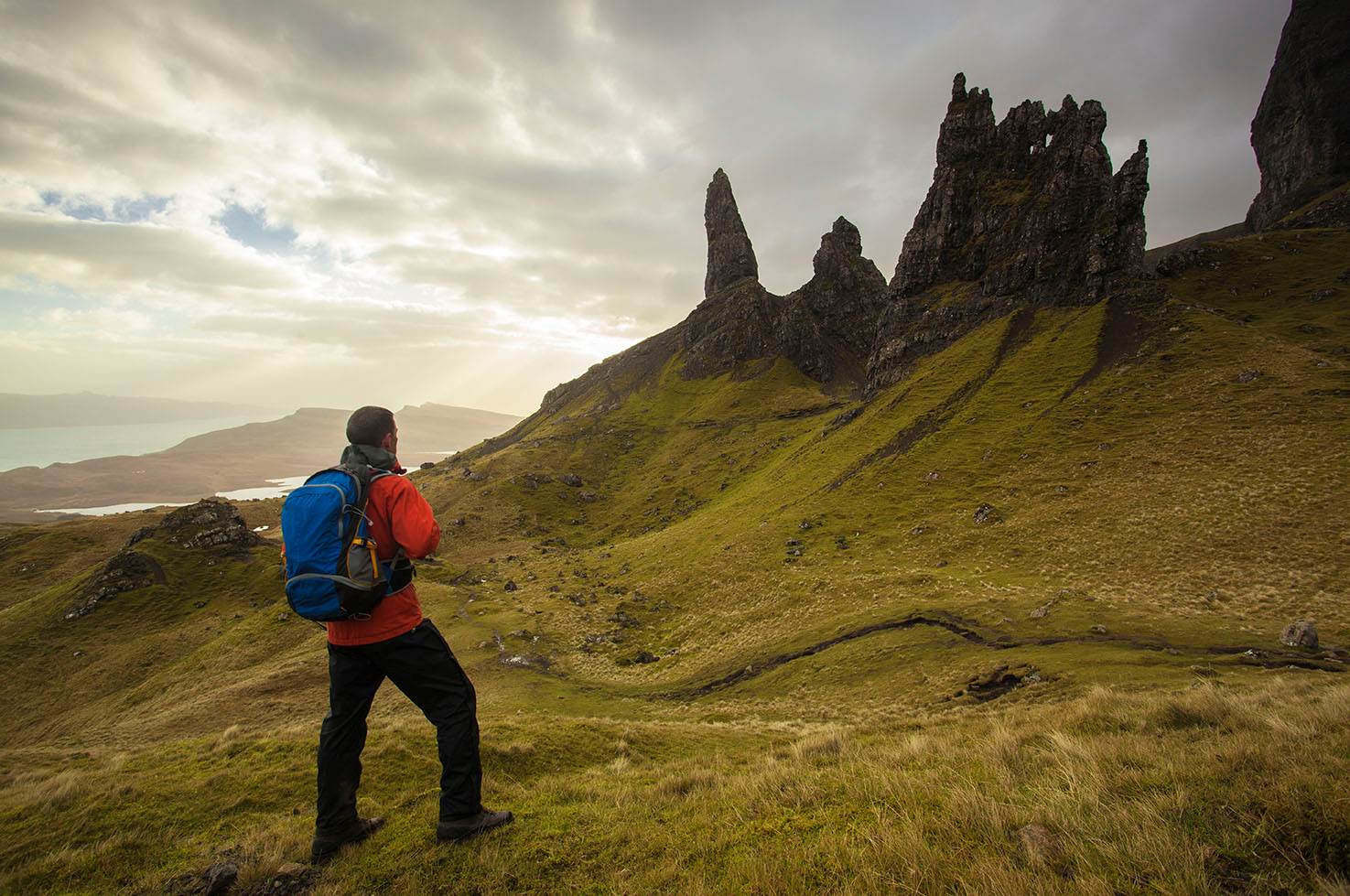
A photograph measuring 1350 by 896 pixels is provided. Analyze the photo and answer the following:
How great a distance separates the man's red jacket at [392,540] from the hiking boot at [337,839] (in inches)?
91.5

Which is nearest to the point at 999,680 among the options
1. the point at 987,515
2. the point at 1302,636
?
the point at 1302,636

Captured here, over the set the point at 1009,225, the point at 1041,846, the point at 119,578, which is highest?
A: the point at 1009,225

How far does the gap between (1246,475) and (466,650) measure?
53.8 m

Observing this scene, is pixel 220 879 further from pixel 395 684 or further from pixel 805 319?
pixel 805 319

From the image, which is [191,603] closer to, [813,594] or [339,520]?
[813,594]

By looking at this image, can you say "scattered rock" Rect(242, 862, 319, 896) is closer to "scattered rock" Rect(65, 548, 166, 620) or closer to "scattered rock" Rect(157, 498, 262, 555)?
"scattered rock" Rect(65, 548, 166, 620)

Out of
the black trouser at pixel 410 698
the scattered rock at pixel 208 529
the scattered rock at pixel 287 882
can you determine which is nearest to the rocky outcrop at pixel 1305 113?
the black trouser at pixel 410 698

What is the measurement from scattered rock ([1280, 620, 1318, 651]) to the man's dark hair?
98.9 ft

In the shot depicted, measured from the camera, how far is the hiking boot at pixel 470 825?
6.10 m

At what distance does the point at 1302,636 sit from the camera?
1867 centimetres

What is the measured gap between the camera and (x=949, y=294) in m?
83.2

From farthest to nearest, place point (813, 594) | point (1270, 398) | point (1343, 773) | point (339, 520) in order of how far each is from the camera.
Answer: point (1270, 398) → point (813, 594) → point (339, 520) → point (1343, 773)

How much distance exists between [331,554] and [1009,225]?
322 ft

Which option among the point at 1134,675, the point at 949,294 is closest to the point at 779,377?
the point at 949,294
